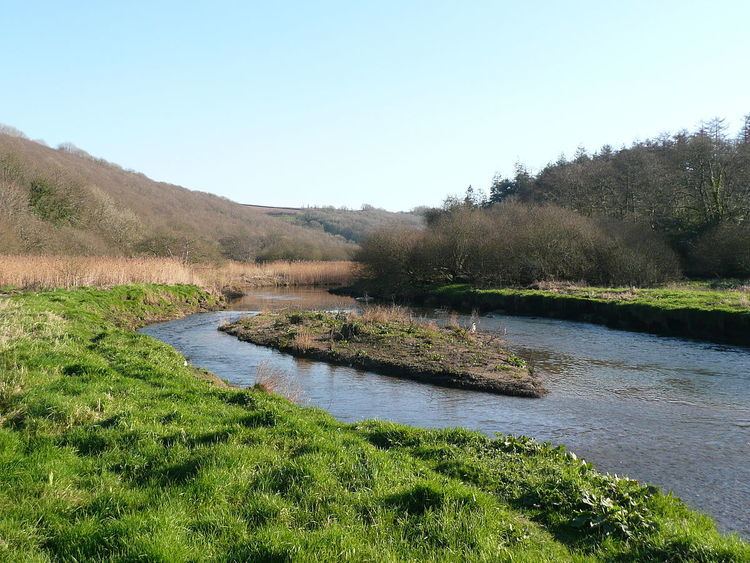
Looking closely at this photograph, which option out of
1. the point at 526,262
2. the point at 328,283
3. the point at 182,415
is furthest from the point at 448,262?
the point at 182,415

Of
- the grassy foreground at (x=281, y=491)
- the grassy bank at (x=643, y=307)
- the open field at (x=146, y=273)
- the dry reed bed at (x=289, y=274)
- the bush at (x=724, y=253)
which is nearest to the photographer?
the grassy foreground at (x=281, y=491)

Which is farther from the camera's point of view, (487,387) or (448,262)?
(448,262)

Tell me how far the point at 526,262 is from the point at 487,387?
27.9 meters

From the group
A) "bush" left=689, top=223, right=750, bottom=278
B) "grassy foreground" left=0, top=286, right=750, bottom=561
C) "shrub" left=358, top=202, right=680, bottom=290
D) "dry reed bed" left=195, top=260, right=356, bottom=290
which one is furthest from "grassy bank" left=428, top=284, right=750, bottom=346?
"dry reed bed" left=195, top=260, right=356, bottom=290

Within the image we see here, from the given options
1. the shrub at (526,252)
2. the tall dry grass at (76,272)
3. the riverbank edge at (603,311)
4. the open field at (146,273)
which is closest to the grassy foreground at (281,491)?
the riverbank edge at (603,311)

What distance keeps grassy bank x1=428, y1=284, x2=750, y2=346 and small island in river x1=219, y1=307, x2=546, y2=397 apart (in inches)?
334

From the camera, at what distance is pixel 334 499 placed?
6.14 meters

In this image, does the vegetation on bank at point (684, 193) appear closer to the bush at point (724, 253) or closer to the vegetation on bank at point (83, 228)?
the bush at point (724, 253)

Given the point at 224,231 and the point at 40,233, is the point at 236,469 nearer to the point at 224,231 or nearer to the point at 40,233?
the point at 40,233

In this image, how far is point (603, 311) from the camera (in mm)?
30062

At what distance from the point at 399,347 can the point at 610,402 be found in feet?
27.1

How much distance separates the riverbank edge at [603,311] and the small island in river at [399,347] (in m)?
8.42

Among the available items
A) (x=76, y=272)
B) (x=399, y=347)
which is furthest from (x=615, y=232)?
(x=76, y=272)

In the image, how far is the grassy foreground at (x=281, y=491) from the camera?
501 centimetres
